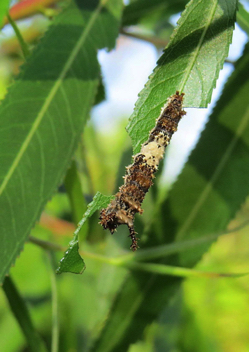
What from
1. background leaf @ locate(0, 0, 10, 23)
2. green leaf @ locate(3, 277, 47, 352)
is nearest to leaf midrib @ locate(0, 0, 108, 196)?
background leaf @ locate(0, 0, 10, 23)

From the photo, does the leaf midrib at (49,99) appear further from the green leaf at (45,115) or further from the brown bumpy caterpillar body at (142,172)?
the brown bumpy caterpillar body at (142,172)

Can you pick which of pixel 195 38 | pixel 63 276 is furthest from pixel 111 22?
pixel 63 276

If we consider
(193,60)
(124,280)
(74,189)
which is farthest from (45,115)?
(124,280)

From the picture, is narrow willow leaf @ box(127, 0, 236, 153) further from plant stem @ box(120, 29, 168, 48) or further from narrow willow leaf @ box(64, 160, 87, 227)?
plant stem @ box(120, 29, 168, 48)

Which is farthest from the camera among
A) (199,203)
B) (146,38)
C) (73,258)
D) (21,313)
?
(146,38)

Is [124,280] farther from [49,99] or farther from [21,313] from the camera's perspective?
[49,99]

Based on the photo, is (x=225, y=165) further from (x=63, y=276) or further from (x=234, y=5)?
(x=63, y=276)
